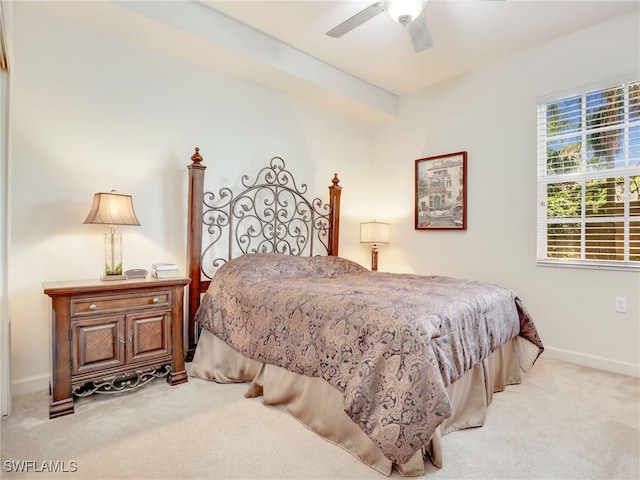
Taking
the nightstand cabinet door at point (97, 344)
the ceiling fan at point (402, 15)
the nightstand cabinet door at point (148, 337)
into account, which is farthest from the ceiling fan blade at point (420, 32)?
the nightstand cabinet door at point (97, 344)

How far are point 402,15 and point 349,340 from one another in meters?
1.89

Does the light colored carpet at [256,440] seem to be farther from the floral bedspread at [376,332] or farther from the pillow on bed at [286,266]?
the pillow on bed at [286,266]

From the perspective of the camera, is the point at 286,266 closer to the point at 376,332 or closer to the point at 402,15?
the point at 376,332

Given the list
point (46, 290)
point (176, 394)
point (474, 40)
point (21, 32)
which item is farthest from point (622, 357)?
point (21, 32)

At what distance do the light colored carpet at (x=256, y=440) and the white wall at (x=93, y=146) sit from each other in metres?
0.73

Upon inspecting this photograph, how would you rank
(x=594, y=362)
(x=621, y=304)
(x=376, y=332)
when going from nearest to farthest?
(x=376, y=332) < (x=621, y=304) < (x=594, y=362)

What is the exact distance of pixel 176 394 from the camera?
2.26 m

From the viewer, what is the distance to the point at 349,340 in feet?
5.55

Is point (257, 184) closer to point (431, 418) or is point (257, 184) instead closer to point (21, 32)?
point (21, 32)

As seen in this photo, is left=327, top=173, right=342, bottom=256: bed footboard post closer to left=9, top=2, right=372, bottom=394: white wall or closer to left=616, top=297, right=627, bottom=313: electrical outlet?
left=9, top=2, right=372, bottom=394: white wall

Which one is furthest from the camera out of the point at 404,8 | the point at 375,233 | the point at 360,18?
the point at 375,233

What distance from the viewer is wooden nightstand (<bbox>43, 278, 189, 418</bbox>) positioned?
1.99 m

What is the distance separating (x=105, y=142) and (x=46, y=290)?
122 centimetres

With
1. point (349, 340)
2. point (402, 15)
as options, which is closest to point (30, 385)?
point (349, 340)
